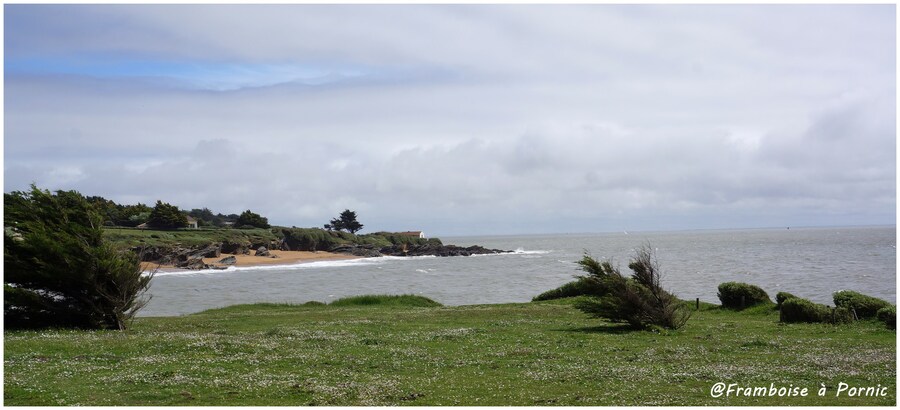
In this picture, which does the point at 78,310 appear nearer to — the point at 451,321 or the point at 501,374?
the point at 451,321

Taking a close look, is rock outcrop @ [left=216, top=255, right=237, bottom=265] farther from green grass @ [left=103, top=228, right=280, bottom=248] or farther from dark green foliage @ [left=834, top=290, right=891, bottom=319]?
dark green foliage @ [left=834, top=290, right=891, bottom=319]

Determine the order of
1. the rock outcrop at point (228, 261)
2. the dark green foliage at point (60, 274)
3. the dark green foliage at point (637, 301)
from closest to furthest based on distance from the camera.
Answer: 1. the dark green foliage at point (60, 274)
2. the dark green foliage at point (637, 301)
3. the rock outcrop at point (228, 261)

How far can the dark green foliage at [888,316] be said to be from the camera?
3212 cm

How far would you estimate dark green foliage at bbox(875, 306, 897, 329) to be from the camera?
105 feet

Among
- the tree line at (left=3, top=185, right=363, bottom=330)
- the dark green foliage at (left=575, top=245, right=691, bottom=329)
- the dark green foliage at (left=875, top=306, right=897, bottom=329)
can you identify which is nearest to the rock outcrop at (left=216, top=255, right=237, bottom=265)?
the tree line at (left=3, top=185, right=363, bottom=330)

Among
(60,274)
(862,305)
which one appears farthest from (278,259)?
(862,305)

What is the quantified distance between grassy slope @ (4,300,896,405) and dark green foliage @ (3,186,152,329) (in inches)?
88.0

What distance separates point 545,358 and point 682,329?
41.5 ft

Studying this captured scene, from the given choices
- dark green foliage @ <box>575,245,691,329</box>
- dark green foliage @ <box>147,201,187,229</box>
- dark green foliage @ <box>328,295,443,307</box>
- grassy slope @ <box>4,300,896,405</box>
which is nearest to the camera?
grassy slope @ <box>4,300,896,405</box>

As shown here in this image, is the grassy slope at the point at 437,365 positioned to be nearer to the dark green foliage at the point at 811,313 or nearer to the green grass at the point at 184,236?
the dark green foliage at the point at 811,313

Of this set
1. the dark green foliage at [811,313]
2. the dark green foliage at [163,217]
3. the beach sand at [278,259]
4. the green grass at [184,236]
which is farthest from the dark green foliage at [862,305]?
the dark green foliage at [163,217]

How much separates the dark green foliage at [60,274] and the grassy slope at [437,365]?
A: 2.24 meters

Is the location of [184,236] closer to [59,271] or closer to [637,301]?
[59,271]

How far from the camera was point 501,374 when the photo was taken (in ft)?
62.1
